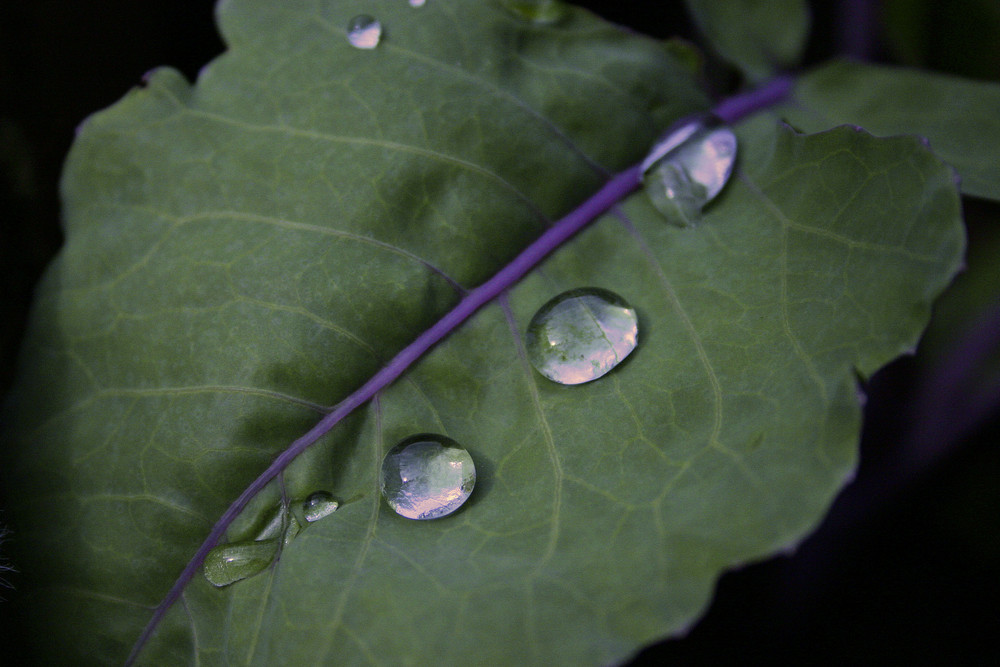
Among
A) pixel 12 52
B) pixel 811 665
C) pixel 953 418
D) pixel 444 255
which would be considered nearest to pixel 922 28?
pixel 953 418

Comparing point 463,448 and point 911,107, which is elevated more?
point 463,448

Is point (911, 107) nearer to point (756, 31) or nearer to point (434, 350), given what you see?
point (756, 31)

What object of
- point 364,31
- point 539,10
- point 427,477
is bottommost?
point 427,477

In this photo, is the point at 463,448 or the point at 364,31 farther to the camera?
the point at 364,31

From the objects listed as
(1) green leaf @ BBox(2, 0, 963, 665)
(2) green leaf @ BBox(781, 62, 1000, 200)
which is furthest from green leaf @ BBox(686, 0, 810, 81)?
(1) green leaf @ BBox(2, 0, 963, 665)

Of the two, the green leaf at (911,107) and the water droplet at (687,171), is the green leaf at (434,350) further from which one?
the green leaf at (911,107)

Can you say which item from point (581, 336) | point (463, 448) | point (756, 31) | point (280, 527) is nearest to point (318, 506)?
point (280, 527)
